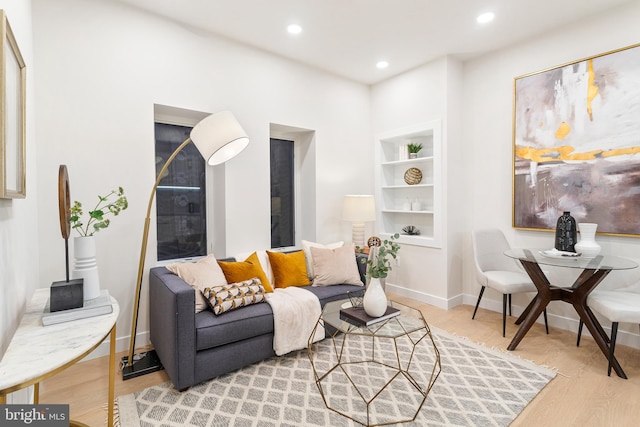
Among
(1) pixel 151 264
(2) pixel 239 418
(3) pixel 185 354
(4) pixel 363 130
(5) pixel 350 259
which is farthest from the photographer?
(4) pixel 363 130

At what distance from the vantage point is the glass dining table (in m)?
2.32

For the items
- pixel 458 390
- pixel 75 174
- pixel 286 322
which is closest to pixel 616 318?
pixel 458 390

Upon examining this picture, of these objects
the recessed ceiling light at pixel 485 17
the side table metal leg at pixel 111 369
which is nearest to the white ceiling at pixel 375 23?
the recessed ceiling light at pixel 485 17

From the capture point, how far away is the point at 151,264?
111 inches

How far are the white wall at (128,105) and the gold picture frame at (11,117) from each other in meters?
0.91

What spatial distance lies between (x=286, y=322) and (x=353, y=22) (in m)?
2.70

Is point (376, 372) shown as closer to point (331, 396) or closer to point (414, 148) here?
point (331, 396)

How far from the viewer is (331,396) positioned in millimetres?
2041

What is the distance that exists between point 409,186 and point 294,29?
218cm

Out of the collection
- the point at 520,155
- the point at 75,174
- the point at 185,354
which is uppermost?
the point at 520,155

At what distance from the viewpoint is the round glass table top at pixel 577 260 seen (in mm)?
2279

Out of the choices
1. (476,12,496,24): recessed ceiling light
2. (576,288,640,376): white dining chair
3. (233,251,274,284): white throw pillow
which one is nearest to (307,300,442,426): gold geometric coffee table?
(233,251,274,284): white throw pillow

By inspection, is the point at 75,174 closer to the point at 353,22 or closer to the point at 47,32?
the point at 47,32

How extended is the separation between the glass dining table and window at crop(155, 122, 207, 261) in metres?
2.97
